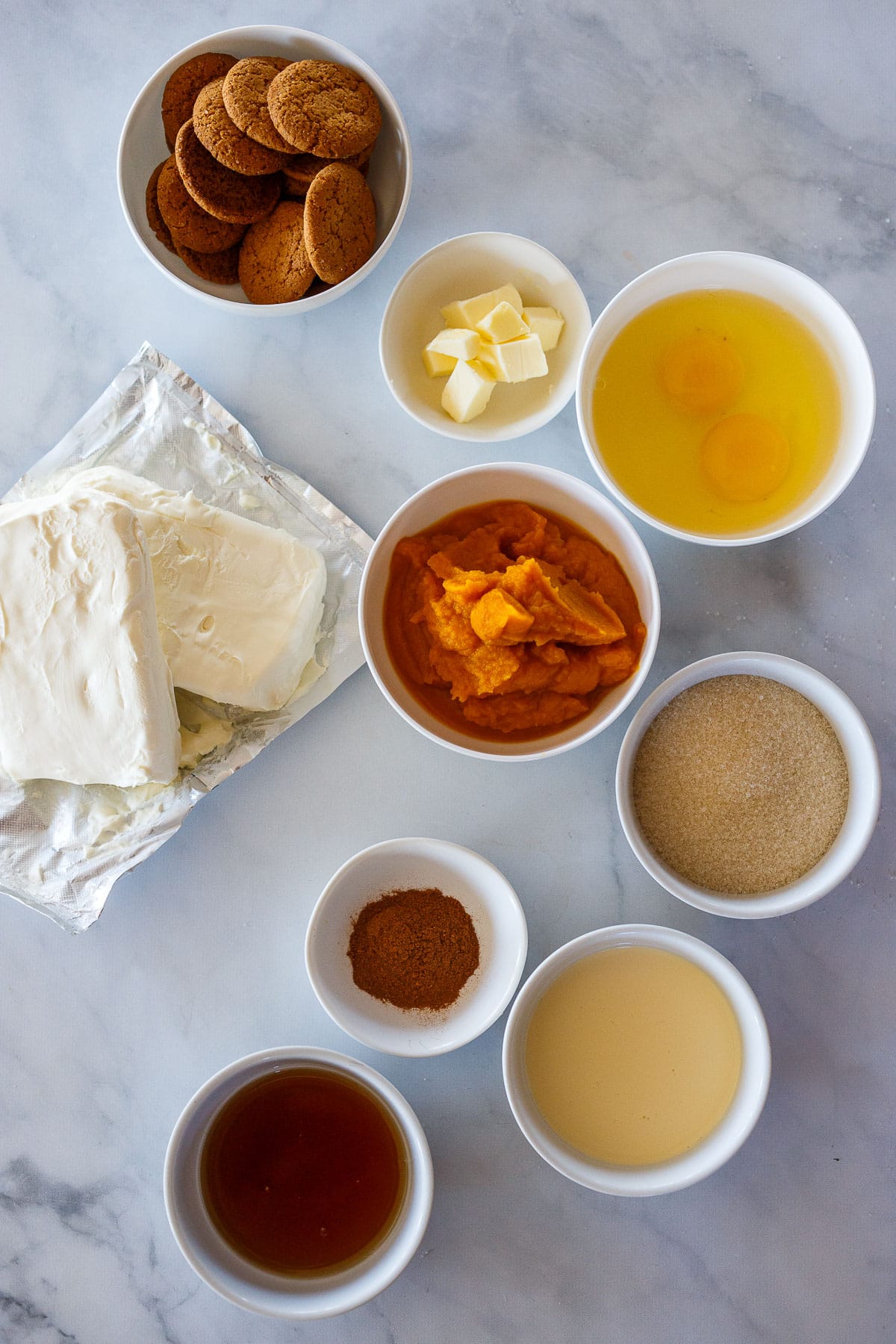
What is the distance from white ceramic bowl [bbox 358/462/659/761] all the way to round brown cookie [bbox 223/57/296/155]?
66 centimetres

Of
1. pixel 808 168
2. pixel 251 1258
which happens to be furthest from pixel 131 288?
pixel 251 1258

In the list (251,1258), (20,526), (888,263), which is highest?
(20,526)

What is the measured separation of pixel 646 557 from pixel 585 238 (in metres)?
0.72

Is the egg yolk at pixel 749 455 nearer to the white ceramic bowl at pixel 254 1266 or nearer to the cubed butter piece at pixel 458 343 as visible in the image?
the cubed butter piece at pixel 458 343

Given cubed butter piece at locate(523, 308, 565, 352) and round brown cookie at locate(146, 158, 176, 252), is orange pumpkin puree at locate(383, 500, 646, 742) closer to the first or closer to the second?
cubed butter piece at locate(523, 308, 565, 352)

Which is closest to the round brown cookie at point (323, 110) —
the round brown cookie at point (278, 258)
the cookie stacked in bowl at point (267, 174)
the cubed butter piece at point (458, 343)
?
the cookie stacked in bowl at point (267, 174)

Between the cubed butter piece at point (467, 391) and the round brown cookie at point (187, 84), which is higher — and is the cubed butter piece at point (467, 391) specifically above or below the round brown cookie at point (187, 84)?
below

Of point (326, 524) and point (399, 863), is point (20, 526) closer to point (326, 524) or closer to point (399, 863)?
point (326, 524)

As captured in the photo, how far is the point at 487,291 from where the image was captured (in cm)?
171

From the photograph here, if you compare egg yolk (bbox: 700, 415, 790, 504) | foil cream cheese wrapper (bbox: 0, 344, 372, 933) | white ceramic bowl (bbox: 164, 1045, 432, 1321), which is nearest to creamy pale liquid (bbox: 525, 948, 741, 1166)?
white ceramic bowl (bbox: 164, 1045, 432, 1321)

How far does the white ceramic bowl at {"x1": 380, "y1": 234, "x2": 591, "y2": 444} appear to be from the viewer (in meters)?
1.65

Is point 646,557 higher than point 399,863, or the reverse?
point 646,557

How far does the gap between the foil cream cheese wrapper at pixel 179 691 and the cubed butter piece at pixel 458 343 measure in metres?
0.37

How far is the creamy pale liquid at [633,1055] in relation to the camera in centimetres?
163
